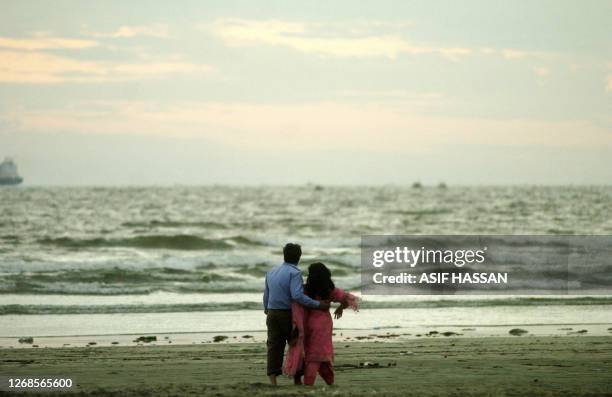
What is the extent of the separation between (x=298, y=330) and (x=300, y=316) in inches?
6.2

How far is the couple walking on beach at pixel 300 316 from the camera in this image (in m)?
9.21

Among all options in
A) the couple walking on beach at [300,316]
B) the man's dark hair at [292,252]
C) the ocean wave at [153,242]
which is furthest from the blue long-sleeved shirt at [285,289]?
the ocean wave at [153,242]

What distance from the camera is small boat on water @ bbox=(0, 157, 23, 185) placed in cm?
16112

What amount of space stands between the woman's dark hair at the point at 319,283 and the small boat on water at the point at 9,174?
160423mm

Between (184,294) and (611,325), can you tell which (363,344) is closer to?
(611,325)

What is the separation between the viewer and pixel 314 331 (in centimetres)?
932

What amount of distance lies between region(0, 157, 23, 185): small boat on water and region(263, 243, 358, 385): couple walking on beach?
525 ft

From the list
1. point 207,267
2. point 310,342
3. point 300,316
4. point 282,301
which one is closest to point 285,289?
point 282,301

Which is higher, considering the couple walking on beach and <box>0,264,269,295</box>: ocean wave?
the couple walking on beach

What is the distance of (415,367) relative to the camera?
432 inches

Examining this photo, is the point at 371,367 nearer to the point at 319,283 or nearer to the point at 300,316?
the point at 300,316

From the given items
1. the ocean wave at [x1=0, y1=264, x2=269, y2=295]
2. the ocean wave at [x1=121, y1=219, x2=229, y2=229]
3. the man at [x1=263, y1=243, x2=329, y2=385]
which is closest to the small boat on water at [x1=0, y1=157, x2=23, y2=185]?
the ocean wave at [x1=121, y1=219, x2=229, y2=229]

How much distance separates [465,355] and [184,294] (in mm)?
13244

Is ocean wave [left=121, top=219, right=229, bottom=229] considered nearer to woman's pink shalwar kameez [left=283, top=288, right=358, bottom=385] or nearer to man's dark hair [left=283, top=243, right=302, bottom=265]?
woman's pink shalwar kameez [left=283, top=288, right=358, bottom=385]
